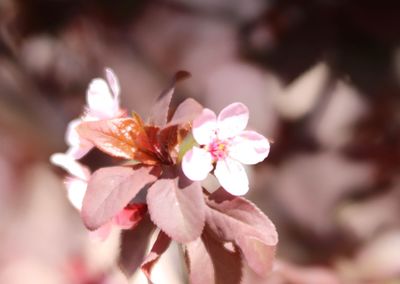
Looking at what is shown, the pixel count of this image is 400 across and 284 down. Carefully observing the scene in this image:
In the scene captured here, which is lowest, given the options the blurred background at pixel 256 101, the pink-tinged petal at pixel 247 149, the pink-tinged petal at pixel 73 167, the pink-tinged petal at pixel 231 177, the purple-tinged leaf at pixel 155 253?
the purple-tinged leaf at pixel 155 253

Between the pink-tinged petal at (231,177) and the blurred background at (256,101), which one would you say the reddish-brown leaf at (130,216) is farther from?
the blurred background at (256,101)

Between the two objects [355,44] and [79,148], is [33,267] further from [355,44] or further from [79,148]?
[355,44]

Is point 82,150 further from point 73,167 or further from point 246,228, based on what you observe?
point 246,228

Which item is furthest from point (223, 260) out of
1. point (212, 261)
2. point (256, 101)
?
point (256, 101)

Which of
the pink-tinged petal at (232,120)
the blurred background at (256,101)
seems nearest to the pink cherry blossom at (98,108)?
the pink-tinged petal at (232,120)

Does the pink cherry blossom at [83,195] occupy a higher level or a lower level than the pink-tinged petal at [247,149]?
lower

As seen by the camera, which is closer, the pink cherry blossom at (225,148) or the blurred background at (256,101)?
the pink cherry blossom at (225,148)
